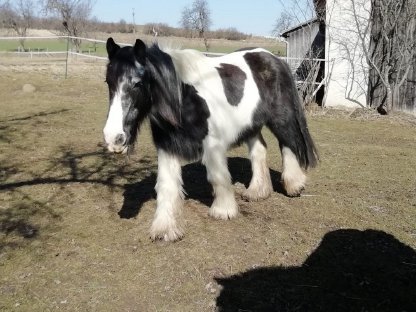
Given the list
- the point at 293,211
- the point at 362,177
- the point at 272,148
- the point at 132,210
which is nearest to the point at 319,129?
the point at 272,148

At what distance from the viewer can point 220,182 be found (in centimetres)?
454

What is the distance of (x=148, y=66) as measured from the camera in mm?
3674

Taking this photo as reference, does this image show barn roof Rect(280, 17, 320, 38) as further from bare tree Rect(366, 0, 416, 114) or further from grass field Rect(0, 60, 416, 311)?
grass field Rect(0, 60, 416, 311)

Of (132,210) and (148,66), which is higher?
(148,66)

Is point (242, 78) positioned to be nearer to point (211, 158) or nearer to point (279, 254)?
point (211, 158)

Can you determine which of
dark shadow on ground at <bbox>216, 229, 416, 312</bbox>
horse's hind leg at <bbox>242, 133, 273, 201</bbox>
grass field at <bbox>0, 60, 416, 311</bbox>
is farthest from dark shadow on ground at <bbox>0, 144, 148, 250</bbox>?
dark shadow on ground at <bbox>216, 229, 416, 312</bbox>

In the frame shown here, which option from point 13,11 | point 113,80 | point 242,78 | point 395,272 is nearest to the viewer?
point 113,80

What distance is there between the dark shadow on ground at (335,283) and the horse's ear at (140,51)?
1.96 meters

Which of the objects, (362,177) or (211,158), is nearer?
(211,158)

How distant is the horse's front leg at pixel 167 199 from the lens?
4.27 meters

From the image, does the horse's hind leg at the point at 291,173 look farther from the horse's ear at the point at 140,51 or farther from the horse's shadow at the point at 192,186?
the horse's ear at the point at 140,51

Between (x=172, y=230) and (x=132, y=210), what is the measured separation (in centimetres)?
94

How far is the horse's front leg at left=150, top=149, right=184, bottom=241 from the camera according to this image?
4.27 m

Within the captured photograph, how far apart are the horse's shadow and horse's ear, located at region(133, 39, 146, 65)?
199 cm
